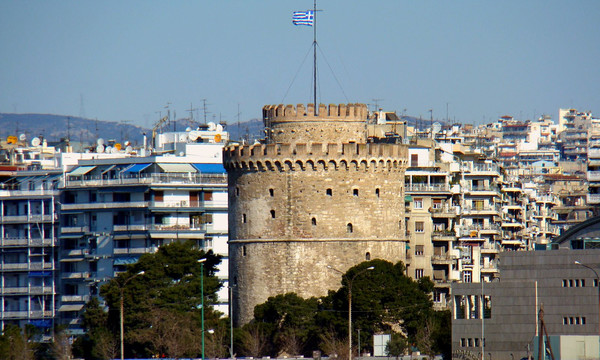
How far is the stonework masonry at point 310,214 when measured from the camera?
84.2 m

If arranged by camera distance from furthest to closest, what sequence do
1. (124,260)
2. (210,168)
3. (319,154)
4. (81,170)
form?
1. (81,170)
2. (210,168)
3. (124,260)
4. (319,154)

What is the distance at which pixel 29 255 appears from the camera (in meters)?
112

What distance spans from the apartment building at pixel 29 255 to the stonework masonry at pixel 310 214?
94.9 feet

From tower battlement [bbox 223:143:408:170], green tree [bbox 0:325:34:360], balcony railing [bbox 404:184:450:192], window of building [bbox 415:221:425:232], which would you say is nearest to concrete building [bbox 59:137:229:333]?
balcony railing [bbox 404:184:450:192]

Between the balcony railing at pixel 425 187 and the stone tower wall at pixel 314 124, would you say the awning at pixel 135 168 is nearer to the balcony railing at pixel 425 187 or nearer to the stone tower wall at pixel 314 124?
the balcony railing at pixel 425 187

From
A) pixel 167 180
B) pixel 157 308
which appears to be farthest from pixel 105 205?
pixel 157 308

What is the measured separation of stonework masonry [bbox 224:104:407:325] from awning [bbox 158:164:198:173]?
21150mm

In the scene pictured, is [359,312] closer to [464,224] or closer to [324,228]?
[324,228]

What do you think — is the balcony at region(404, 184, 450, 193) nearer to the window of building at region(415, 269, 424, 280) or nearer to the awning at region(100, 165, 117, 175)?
the window of building at region(415, 269, 424, 280)

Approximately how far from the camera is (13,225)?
114188 millimetres

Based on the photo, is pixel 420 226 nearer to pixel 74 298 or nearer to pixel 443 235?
pixel 443 235

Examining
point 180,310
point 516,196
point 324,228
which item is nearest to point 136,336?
point 180,310

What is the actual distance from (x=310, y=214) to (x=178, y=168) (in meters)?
24.4

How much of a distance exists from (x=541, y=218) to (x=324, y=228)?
230ft
